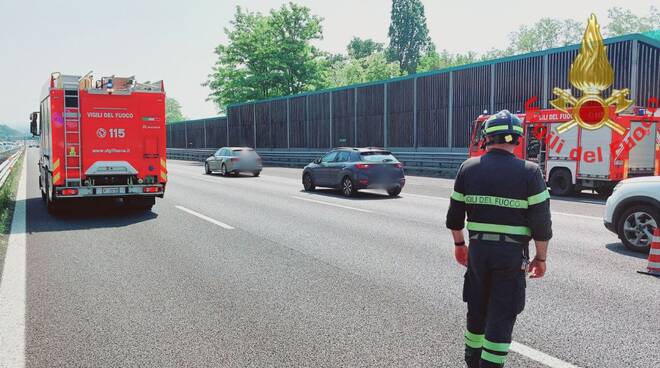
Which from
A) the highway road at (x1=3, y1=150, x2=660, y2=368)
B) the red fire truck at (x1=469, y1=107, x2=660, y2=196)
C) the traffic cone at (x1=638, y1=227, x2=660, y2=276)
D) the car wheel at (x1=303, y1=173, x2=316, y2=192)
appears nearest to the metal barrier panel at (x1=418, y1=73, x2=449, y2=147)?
the red fire truck at (x1=469, y1=107, x2=660, y2=196)

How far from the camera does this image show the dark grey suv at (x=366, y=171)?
1614cm

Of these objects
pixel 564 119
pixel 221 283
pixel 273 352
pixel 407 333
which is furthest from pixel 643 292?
pixel 564 119

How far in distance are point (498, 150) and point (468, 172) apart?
0.75ft

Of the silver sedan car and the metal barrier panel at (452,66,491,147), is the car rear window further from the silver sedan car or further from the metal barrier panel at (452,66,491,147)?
the metal barrier panel at (452,66,491,147)

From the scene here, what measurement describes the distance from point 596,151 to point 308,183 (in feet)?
28.7

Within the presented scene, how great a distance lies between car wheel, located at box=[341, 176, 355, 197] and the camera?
16.5m

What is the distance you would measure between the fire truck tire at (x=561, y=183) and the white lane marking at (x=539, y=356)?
44.3ft

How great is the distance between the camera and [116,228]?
10617 millimetres

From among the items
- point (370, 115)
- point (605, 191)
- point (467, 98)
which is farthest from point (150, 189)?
point (370, 115)

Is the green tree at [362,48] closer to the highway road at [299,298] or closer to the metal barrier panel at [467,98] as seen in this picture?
the metal barrier panel at [467,98]

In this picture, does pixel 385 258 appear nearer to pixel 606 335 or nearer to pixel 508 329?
pixel 606 335

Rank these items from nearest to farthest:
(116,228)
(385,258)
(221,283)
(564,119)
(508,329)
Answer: (508,329) → (221,283) → (385,258) → (116,228) → (564,119)

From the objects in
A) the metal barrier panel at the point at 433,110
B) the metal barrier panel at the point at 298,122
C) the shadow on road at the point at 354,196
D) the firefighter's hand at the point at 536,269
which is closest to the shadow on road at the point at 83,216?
the shadow on road at the point at 354,196

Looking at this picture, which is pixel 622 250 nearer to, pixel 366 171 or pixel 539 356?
pixel 539 356
